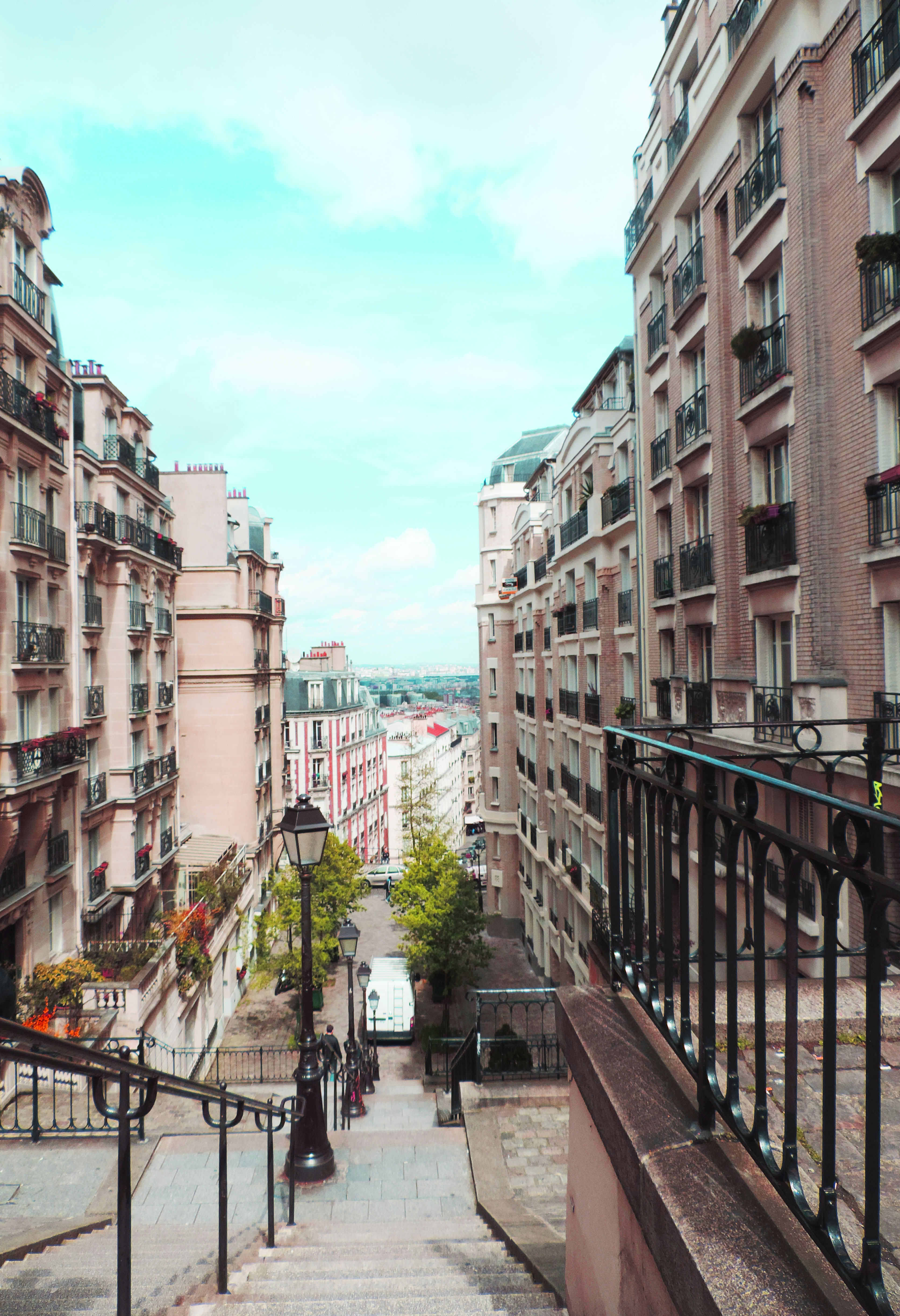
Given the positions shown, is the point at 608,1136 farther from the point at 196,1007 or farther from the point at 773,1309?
the point at 196,1007

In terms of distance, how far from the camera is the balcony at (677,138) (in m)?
16.4

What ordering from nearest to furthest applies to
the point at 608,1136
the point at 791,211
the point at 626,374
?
the point at 608,1136
the point at 791,211
the point at 626,374

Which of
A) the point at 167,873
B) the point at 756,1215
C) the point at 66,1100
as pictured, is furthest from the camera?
the point at 167,873

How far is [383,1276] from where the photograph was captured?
5.86 metres

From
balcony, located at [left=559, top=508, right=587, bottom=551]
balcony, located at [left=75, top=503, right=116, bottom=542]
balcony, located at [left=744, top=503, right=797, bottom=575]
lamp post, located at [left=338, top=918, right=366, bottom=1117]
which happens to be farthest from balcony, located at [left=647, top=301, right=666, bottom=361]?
balcony, located at [left=75, top=503, right=116, bottom=542]

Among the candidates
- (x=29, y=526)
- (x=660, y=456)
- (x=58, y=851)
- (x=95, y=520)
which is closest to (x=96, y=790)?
(x=58, y=851)

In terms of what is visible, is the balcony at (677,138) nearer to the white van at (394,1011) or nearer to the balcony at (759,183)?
the balcony at (759,183)

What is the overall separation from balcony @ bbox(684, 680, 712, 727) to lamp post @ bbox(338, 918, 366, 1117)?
28.3 feet

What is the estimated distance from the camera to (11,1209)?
9508mm

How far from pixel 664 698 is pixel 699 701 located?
2.09m

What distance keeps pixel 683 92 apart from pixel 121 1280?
21006 millimetres

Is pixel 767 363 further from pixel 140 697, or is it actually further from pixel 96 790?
pixel 140 697

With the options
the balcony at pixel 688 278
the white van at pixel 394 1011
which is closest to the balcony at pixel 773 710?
the balcony at pixel 688 278

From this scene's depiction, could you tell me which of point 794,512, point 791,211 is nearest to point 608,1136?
point 794,512
